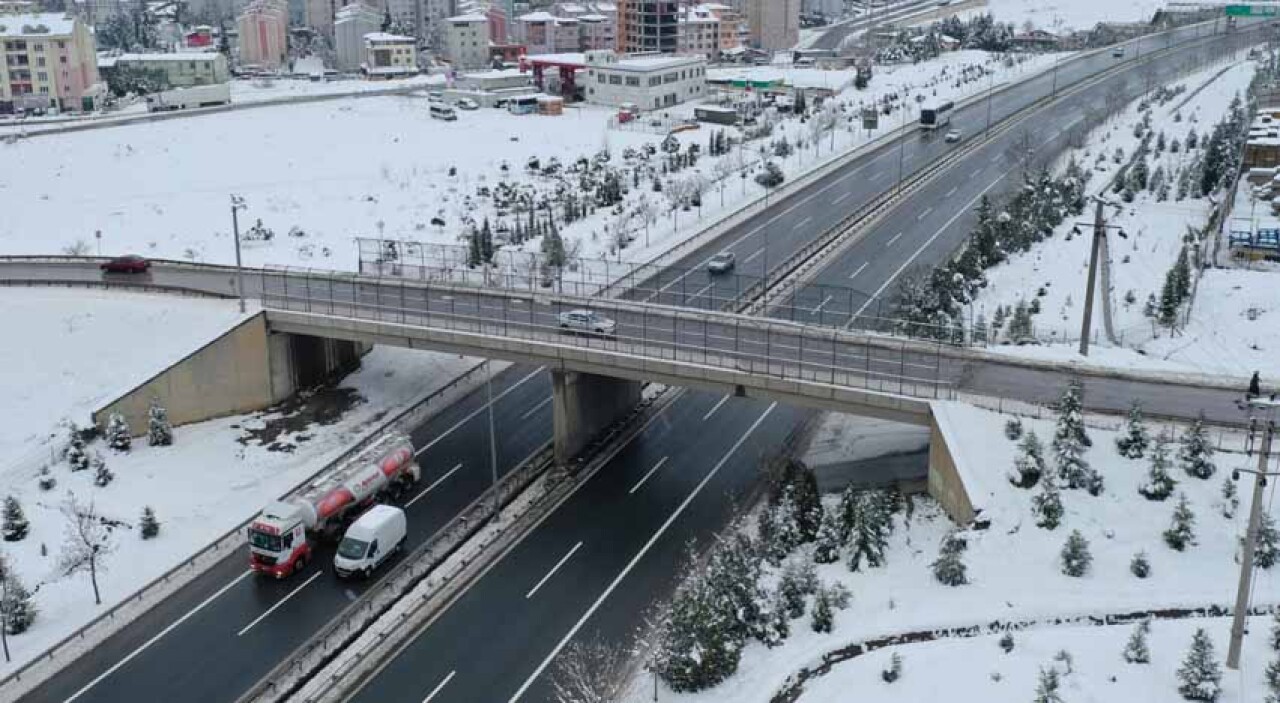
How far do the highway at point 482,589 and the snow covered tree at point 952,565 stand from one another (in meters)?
7.65

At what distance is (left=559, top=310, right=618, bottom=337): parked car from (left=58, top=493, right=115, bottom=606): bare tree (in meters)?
15.9

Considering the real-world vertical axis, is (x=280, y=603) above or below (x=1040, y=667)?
below

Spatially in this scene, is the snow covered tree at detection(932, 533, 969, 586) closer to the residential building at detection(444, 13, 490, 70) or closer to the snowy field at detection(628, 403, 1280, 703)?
the snowy field at detection(628, 403, 1280, 703)

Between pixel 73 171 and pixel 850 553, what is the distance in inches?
2867

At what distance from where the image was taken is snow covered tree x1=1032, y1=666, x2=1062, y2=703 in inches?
903

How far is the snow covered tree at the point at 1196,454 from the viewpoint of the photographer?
99.1 ft

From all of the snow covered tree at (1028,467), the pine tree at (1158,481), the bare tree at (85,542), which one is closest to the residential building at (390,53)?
the bare tree at (85,542)

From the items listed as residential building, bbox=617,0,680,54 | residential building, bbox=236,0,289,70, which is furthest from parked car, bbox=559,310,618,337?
residential building, bbox=236,0,289,70

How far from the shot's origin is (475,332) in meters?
40.7

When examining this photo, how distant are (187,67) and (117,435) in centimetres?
10510

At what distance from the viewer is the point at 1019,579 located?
28.0m

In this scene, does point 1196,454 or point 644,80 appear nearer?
point 1196,454

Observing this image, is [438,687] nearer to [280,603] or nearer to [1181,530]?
[280,603]

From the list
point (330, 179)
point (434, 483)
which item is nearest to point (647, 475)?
point (434, 483)
